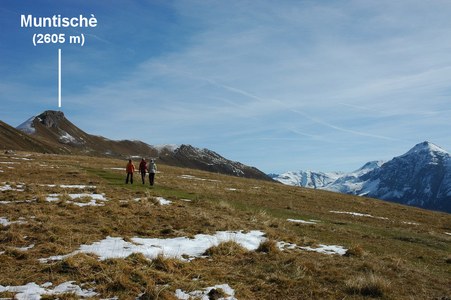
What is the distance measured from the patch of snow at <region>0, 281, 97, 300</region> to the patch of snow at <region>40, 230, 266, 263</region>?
6.29ft

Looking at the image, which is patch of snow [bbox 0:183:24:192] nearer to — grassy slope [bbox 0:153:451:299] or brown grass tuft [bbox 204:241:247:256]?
grassy slope [bbox 0:153:451:299]

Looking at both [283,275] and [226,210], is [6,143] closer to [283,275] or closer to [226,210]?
[226,210]

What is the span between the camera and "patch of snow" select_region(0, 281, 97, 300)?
852 centimetres

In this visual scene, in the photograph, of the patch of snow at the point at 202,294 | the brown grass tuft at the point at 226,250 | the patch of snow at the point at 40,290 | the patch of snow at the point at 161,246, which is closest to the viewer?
the patch of snow at the point at 40,290

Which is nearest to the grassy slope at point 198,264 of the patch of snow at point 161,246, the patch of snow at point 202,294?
the patch of snow at point 202,294

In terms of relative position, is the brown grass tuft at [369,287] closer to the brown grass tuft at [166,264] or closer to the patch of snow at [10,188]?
the brown grass tuft at [166,264]

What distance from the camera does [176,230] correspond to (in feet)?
52.7

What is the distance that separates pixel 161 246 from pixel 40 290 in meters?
4.88

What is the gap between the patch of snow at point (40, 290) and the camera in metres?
8.52

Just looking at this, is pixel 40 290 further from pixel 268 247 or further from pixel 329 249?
pixel 329 249

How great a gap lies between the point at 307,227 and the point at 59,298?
15.5 meters

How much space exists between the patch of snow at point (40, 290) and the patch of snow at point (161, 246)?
192 cm

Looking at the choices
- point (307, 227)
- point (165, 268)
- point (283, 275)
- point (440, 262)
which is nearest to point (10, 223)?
point (165, 268)

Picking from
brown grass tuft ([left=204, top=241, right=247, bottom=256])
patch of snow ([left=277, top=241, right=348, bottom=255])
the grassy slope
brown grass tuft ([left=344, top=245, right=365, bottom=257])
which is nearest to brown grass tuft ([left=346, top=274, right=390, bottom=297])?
the grassy slope
